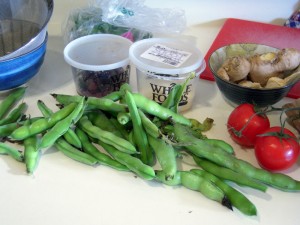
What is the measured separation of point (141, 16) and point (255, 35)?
1.14ft

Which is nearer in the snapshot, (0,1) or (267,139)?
(267,139)

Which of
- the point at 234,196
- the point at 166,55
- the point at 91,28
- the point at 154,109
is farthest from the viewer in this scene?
the point at 91,28

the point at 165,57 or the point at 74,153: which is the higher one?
the point at 165,57

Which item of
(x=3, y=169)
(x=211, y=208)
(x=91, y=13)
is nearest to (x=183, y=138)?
(x=211, y=208)

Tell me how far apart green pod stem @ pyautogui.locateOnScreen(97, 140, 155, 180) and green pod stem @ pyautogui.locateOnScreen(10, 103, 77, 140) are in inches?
4.7

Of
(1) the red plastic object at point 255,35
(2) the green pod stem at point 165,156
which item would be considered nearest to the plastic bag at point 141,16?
(1) the red plastic object at point 255,35

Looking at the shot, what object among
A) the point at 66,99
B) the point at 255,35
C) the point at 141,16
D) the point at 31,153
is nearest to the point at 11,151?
the point at 31,153

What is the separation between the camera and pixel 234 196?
625mm

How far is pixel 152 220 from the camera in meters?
0.60

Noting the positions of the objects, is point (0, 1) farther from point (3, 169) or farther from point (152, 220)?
point (152, 220)

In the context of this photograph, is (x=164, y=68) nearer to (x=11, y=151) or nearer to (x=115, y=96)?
(x=115, y=96)

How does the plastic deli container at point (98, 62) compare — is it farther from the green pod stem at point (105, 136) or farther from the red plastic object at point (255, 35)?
the red plastic object at point (255, 35)

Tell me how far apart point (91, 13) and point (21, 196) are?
63 centimetres

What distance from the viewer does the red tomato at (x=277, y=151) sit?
66 cm
